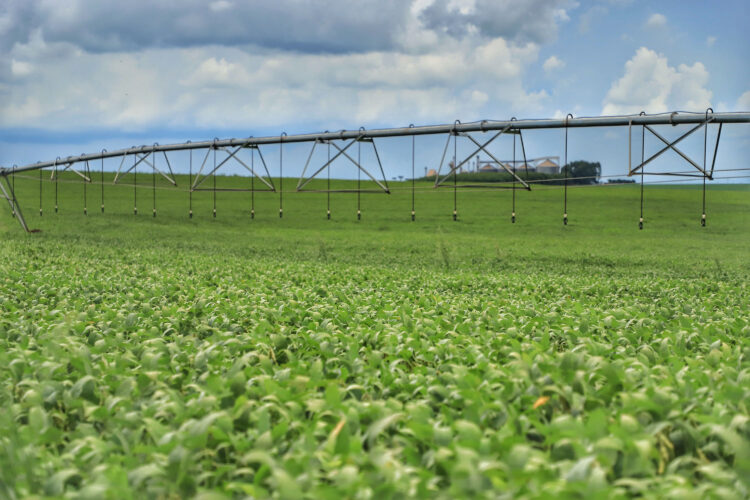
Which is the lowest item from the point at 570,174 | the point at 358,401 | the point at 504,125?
→ the point at 358,401

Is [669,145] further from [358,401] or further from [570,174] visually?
[358,401]

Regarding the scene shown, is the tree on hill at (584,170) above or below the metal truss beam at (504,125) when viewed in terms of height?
below

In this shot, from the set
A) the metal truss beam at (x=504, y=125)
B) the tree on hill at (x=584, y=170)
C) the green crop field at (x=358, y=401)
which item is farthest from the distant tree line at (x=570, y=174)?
the green crop field at (x=358, y=401)

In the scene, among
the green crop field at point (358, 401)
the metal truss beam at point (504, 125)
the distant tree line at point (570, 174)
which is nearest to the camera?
the green crop field at point (358, 401)

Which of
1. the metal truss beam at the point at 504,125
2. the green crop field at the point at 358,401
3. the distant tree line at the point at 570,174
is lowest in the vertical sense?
the green crop field at the point at 358,401

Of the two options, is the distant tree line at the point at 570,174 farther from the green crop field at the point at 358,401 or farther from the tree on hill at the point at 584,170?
the green crop field at the point at 358,401

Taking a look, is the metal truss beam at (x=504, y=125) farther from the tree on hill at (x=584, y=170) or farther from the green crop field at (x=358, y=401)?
the green crop field at (x=358, y=401)

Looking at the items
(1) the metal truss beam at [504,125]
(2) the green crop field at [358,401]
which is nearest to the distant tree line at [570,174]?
(1) the metal truss beam at [504,125]

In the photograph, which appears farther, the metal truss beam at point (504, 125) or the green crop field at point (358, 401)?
the metal truss beam at point (504, 125)

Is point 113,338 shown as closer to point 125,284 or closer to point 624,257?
point 125,284

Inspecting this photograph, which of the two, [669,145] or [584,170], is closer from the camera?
[669,145]

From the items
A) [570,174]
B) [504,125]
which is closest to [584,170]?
[570,174]

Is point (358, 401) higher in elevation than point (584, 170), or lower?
lower

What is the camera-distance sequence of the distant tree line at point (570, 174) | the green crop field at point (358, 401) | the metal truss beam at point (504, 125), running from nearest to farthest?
the green crop field at point (358, 401)
the metal truss beam at point (504, 125)
the distant tree line at point (570, 174)
